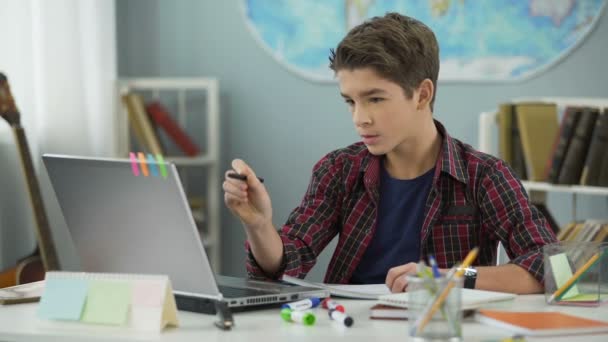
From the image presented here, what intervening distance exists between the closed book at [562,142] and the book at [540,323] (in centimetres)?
159

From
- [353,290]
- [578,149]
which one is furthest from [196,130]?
[353,290]

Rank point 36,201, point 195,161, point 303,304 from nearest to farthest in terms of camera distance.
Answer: point 303,304, point 36,201, point 195,161

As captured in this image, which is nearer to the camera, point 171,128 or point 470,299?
point 470,299

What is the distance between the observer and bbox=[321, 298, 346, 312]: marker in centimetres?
132

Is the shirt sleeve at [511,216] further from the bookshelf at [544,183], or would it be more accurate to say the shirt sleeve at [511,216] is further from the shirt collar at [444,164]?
the bookshelf at [544,183]

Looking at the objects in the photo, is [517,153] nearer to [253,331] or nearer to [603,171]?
[603,171]

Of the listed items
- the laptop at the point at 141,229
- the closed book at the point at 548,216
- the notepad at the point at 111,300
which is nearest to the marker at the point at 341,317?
the laptop at the point at 141,229

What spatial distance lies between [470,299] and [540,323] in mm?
109

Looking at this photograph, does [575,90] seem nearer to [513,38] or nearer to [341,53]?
[513,38]

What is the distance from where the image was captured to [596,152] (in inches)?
110

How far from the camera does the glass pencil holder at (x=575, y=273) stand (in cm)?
143

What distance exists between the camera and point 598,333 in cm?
122

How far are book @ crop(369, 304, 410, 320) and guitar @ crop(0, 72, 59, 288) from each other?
1.80 m

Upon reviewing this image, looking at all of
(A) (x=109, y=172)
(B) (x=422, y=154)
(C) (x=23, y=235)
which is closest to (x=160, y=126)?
(C) (x=23, y=235)
